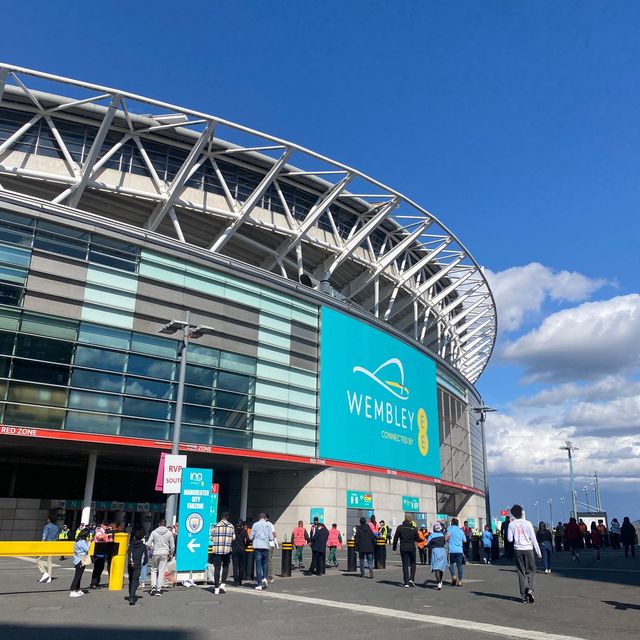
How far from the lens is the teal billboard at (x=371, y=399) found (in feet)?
115

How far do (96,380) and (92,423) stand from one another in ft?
6.05

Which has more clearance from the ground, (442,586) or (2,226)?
(2,226)

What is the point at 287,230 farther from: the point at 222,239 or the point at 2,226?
the point at 2,226

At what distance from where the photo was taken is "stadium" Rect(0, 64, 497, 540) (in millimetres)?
26141

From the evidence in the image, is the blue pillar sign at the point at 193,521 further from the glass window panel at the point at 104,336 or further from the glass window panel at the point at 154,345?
the glass window panel at the point at 154,345

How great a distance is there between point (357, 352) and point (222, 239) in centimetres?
1089

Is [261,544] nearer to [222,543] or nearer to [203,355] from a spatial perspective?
[222,543]

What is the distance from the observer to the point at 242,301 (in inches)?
1265

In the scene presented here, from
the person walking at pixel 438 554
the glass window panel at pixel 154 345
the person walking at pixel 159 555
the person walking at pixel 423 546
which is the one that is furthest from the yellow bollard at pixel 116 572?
the glass window panel at pixel 154 345

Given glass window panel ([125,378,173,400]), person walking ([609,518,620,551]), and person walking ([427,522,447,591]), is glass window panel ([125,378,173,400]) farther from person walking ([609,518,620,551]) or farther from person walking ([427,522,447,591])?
person walking ([609,518,620,551])

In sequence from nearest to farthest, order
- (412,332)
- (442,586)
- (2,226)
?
1. (442,586)
2. (2,226)
3. (412,332)

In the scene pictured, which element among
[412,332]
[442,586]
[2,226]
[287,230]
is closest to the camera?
[442,586]

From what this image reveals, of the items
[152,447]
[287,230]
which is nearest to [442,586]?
[152,447]

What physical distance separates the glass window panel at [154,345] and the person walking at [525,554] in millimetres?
19961
